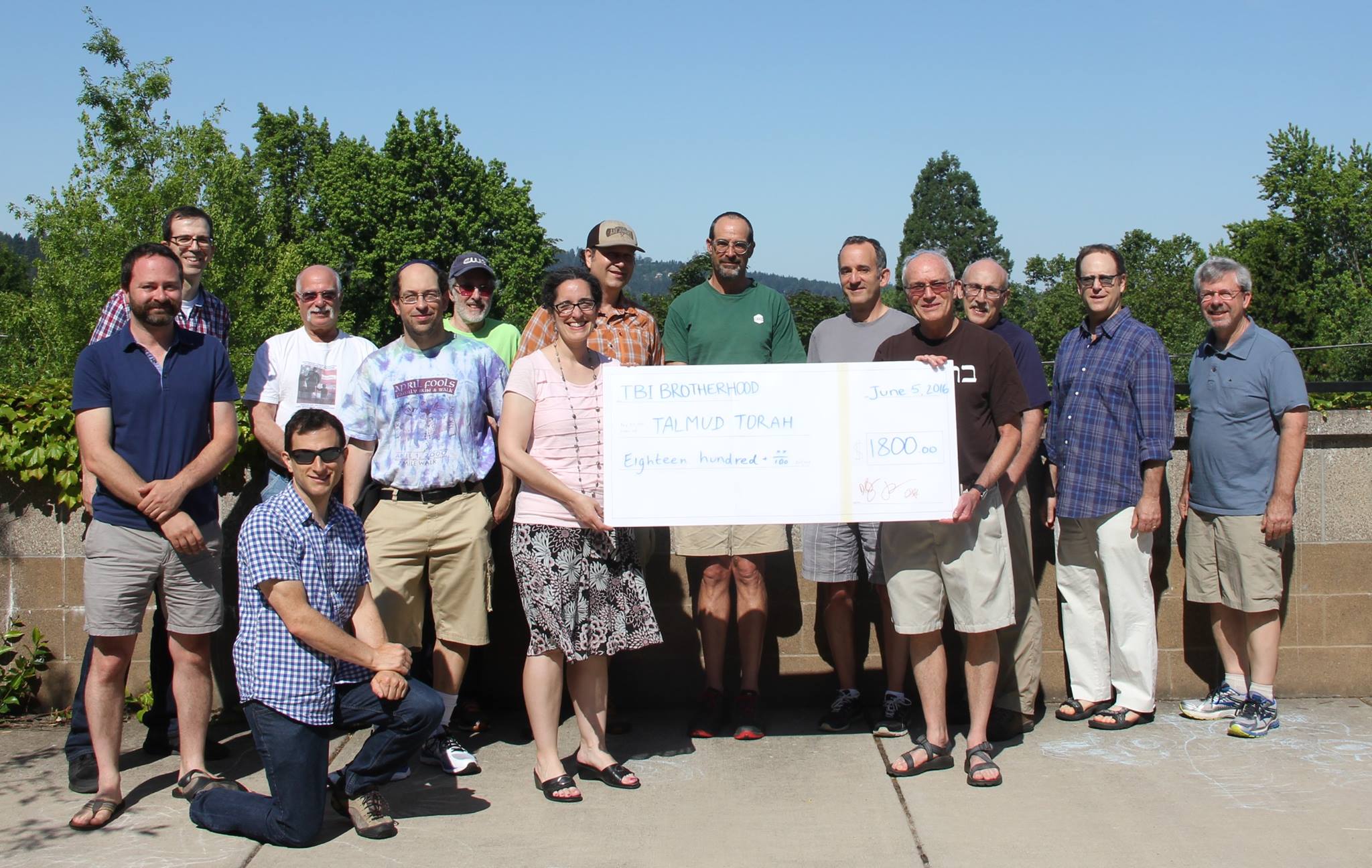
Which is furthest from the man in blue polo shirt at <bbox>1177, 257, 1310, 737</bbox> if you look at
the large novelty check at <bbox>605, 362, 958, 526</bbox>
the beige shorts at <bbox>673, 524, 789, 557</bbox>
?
the beige shorts at <bbox>673, 524, 789, 557</bbox>

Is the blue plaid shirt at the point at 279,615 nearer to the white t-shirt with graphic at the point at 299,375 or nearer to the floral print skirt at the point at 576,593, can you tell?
the floral print skirt at the point at 576,593

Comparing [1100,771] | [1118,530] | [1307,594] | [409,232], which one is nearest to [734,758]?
[1100,771]

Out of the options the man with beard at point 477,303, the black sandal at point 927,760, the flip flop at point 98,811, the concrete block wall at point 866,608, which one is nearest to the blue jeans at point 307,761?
the flip flop at point 98,811

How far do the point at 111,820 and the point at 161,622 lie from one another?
40.4 inches

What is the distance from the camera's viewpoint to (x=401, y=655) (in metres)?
3.95

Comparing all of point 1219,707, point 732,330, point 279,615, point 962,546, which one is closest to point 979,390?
point 962,546

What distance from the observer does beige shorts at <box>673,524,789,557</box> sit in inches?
200

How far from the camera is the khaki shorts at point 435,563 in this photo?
15.2 feet

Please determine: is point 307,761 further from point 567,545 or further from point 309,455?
point 567,545

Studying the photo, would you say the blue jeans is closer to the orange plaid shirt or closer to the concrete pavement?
the concrete pavement

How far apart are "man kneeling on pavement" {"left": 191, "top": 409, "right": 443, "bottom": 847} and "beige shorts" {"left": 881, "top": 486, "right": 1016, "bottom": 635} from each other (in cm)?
189

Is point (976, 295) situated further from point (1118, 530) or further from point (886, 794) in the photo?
point (886, 794)

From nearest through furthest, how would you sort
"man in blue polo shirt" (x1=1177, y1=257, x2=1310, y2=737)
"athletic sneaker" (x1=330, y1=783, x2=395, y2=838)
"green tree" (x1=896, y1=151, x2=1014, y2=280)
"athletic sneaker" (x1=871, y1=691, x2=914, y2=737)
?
"athletic sneaker" (x1=330, y1=783, x2=395, y2=838)
"man in blue polo shirt" (x1=1177, y1=257, x2=1310, y2=737)
"athletic sneaker" (x1=871, y1=691, x2=914, y2=737)
"green tree" (x1=896, y1=151, x2=1014, y2=280)

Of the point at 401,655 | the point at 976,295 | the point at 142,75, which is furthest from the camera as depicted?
the point at 142,75
